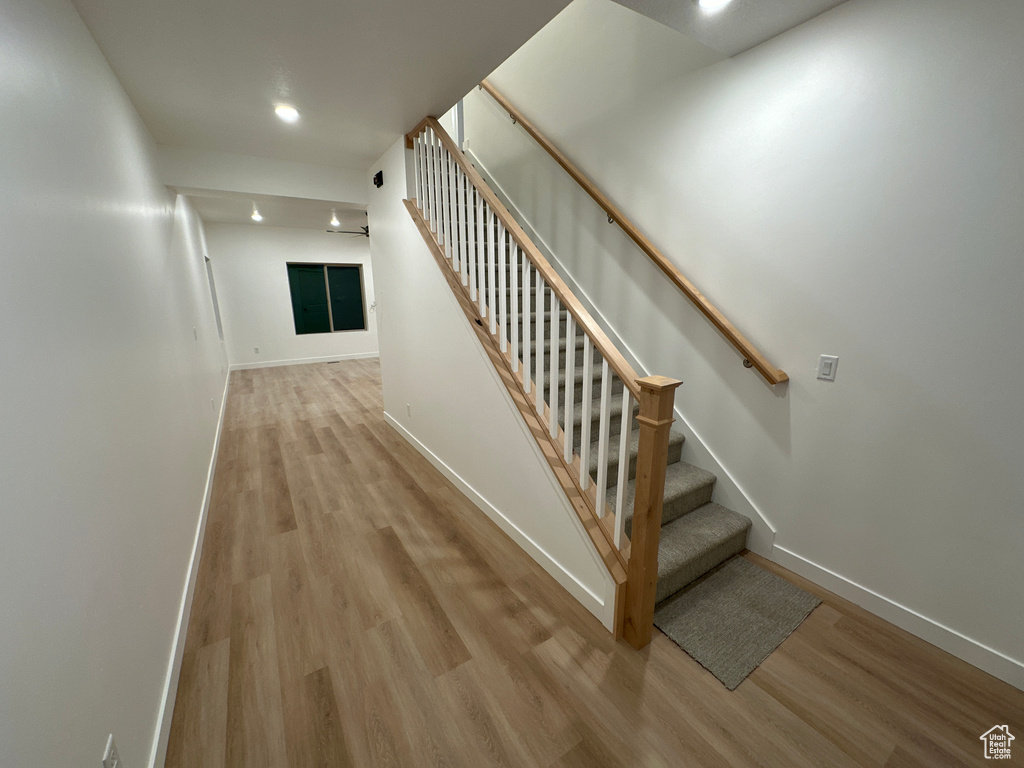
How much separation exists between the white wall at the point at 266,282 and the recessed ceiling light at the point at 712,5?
23.3 ft

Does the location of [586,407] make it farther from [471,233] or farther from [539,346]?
[471,233]

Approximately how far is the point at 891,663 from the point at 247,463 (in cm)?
403

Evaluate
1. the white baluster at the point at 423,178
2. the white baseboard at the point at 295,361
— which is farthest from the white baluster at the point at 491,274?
the white baseboard at the point at 295,361

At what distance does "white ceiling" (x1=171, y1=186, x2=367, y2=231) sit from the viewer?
438cm

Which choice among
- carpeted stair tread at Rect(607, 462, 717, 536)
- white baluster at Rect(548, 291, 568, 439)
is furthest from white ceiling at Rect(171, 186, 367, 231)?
carpeted stair tread at Rect(607, 462, 717, 536)

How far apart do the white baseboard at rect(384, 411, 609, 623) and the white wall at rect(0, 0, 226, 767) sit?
148 centimetres

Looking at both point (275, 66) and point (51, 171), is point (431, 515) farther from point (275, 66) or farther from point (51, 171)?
point (275, 66)

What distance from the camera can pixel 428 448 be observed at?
325 cm

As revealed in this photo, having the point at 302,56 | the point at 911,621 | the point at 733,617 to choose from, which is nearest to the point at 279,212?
the point at 302,56

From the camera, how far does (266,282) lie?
693cm

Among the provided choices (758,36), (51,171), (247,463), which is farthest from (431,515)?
(758,36)

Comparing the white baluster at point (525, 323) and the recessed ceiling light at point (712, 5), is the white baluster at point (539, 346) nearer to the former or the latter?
the white baluster at point (525, 323)

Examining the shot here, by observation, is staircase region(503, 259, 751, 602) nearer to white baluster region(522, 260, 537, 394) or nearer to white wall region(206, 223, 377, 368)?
white baluster region(522, 260, 537, 394)

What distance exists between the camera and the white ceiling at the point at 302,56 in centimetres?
151
